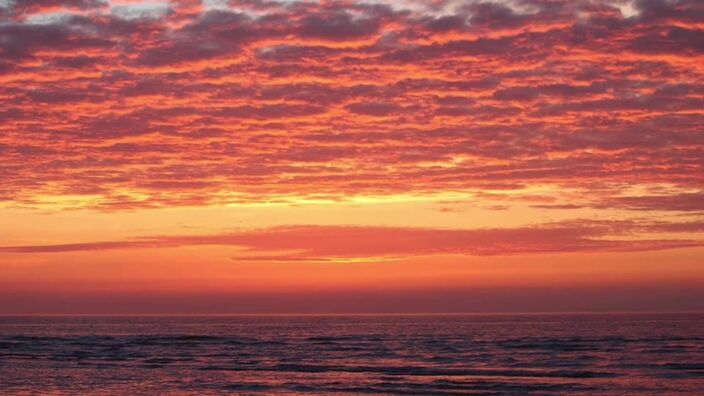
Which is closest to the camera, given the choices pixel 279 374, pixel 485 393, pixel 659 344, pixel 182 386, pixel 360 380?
pixel 485 393

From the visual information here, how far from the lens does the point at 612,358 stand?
1868 inches

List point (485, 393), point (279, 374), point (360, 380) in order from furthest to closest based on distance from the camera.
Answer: point (279, 374) → point (360, 380) → point (485, 393)

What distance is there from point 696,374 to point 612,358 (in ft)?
31.3

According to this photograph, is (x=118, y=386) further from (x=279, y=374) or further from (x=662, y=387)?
(x=662, y=387)

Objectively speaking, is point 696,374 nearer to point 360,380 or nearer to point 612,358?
point 612,358

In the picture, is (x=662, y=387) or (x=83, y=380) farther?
(x=83, y=380)

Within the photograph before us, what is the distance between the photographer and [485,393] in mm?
32219

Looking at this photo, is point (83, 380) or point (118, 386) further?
point (83, 380)

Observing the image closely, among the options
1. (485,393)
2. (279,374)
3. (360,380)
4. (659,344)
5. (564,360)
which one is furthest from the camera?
(659,344)

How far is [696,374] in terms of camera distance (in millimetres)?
38000

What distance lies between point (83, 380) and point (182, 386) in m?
6.13

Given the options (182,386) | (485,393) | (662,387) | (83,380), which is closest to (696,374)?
(662,387)

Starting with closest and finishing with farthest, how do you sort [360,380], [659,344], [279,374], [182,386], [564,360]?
1. [182,386]
2. [360,380]
3. [279,374]
4. [564,360]
5. [659,344]

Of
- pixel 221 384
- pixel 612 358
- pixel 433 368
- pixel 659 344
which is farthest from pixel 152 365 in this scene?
pixel 659 344
